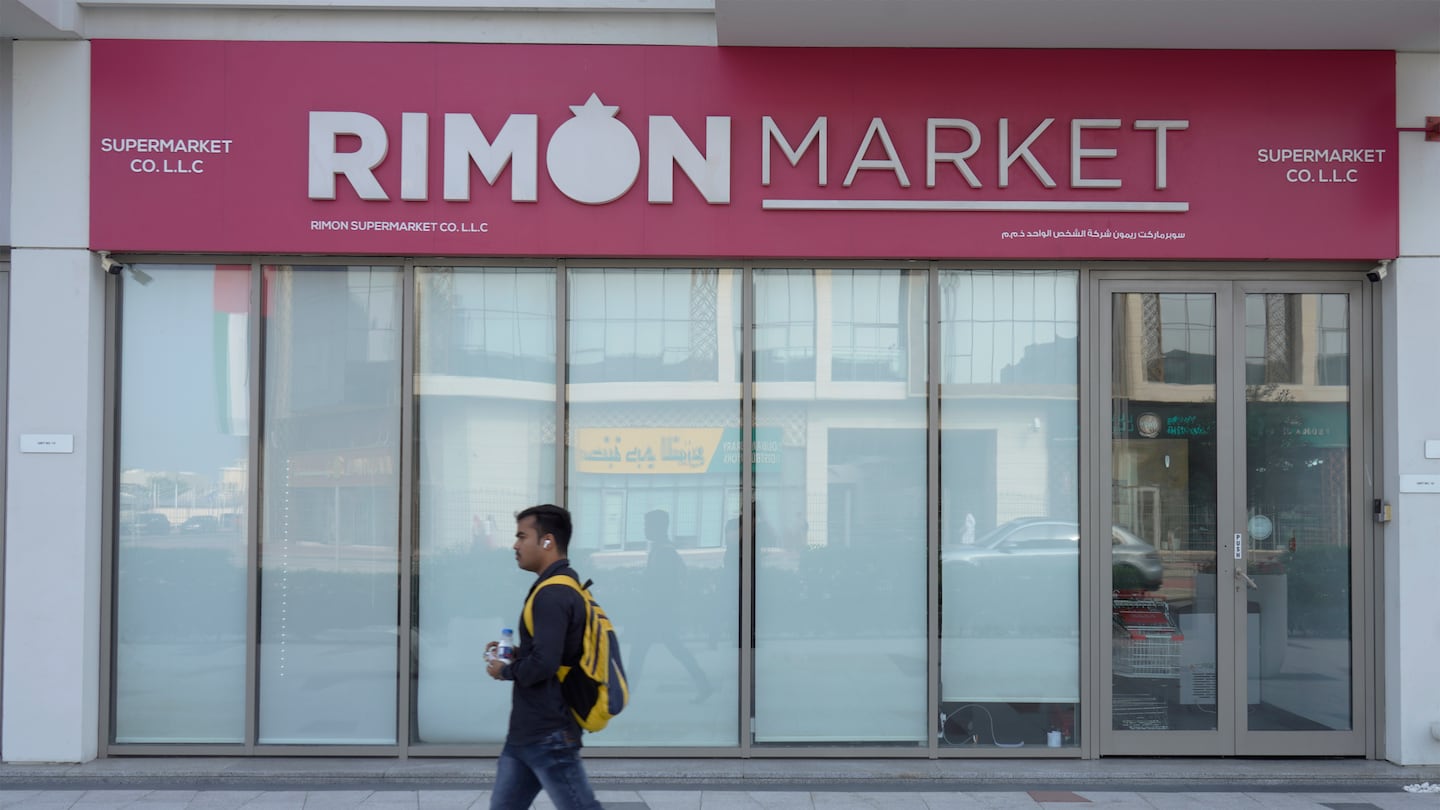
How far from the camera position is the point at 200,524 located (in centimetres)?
787

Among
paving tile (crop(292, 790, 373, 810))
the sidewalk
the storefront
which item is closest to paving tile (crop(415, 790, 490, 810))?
the sidewalk

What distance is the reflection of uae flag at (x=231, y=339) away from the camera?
7895mm

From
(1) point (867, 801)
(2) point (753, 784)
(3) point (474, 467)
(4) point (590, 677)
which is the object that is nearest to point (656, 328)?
(3) point (474, 467)

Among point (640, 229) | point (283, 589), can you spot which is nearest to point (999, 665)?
point (640, 229)

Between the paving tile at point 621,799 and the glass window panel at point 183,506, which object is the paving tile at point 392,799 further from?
the glass window panel at point 183,506

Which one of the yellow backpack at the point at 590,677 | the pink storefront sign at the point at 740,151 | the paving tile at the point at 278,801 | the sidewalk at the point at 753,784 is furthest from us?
the pink storefront sign at the point at 740,151

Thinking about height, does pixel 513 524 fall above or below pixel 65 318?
below

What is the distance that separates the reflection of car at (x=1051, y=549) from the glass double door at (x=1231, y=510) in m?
0.01

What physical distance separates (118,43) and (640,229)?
3.52 m

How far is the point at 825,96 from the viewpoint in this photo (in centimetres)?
774

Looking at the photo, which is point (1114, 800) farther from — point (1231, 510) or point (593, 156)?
point (593, 156)

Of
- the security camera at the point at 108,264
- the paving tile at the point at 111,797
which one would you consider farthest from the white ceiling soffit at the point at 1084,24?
the paving tile at the point at 111,797

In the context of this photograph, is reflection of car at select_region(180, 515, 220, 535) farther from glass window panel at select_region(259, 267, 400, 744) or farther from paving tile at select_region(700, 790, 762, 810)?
paving tile at select_region(700, 790, 762, 810)

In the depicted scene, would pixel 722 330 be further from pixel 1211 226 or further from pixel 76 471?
pixel 76 471
